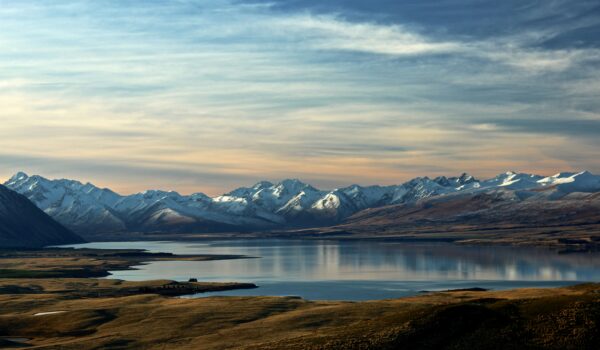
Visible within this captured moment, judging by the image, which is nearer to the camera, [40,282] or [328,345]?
[328,345]

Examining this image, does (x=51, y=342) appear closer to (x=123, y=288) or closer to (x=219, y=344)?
(x=219, y=344)

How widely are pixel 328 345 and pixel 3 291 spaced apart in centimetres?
10849

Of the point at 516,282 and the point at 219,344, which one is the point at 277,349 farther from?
the point at 516,282

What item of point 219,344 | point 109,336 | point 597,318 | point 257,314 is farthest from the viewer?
point 257,314

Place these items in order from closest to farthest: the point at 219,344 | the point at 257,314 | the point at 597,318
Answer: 1. the point at 597,318
2. the point at 219,344
3. the point at 257,314

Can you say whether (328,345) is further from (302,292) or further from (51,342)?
(302,292)

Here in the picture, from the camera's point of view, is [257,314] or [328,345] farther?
[257,314]

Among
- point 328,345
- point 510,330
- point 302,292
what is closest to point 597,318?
point 510,330

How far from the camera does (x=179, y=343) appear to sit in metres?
88.9

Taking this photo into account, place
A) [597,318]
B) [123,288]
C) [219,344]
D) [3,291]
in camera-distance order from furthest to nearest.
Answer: [123,288]
[3,291]
[219,344]
[597,318]

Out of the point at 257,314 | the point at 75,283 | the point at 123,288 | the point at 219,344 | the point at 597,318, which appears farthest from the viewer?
the point at 75,283

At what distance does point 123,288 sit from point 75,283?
59.5ft

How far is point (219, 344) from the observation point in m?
85.1

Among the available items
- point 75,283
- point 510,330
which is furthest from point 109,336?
point 75,283
